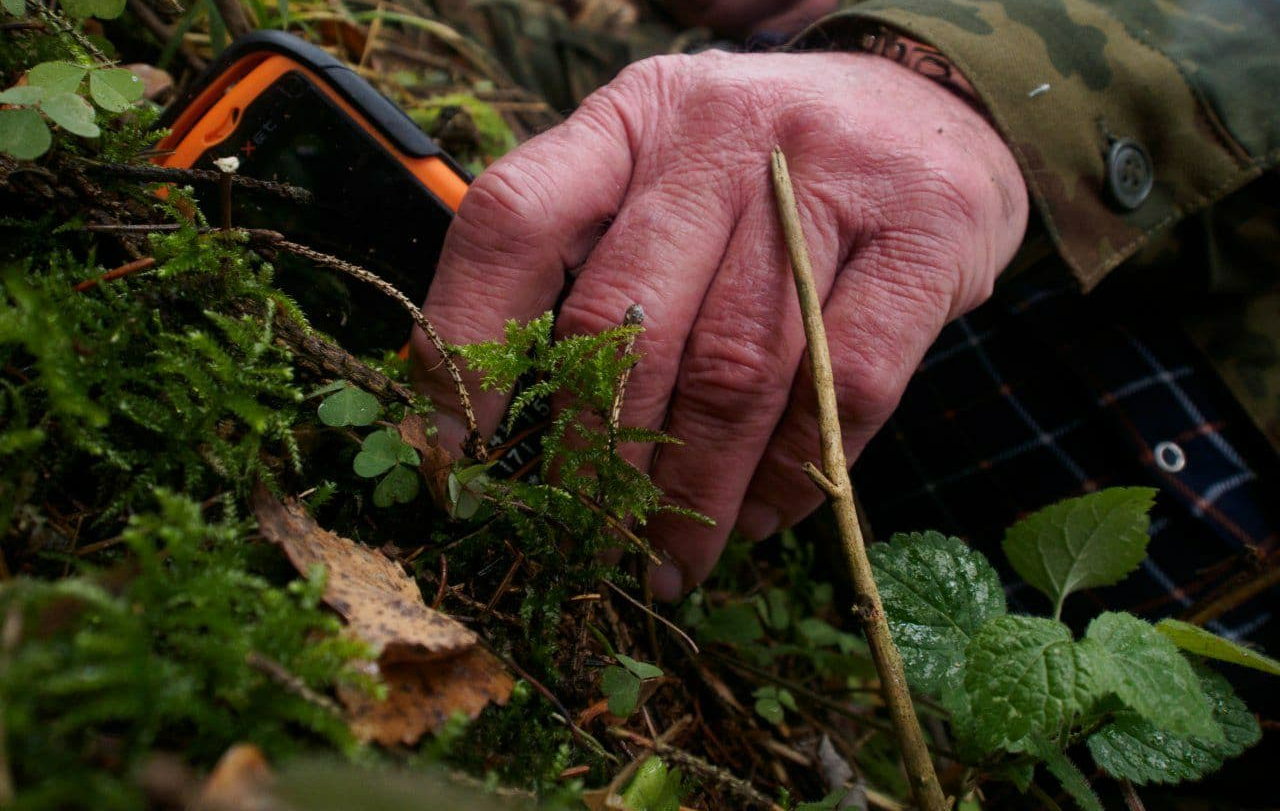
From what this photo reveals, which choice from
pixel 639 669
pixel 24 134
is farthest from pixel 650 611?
pixel 24 134

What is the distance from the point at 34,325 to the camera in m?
0.69

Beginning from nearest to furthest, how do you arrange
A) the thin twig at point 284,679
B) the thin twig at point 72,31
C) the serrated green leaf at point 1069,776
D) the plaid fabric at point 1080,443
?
the thin twig at point 284,679
the serrated green leaf at point 1069,776
the thin twig at point 72,31
the plaid fabric at point 1080,443

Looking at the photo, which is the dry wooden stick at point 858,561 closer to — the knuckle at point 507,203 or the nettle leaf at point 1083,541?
the nettle leaf at point 1083,541

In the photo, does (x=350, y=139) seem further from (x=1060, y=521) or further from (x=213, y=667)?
(x=1060, y=521)

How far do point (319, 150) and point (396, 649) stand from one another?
101 centimetres

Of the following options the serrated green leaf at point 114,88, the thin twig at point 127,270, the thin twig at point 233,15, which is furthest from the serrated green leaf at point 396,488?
the thin twig at point 233,15

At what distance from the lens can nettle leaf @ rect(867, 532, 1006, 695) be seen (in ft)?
3.24

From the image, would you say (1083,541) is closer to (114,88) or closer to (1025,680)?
(1025,680)

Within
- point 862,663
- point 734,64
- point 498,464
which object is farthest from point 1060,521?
point 734,64

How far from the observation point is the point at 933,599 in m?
1.05

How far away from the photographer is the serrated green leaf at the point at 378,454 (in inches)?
37.3

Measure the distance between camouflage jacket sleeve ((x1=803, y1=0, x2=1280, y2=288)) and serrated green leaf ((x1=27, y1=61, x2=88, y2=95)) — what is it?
1.56 metres

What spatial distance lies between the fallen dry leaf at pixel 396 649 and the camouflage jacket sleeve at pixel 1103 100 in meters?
1.58

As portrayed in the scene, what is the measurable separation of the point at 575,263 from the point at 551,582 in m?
0.63
